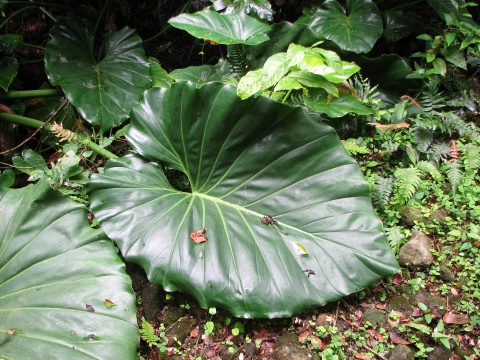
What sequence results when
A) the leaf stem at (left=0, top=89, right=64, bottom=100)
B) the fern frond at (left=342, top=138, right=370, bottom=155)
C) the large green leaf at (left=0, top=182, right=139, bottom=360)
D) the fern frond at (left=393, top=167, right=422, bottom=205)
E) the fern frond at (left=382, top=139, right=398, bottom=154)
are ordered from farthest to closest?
the leaf stem at (left=0, top=89, right=64, bottom=100) < the fern frond at (left=382, top=139, right=398, bottom=154) < the fern frond at (left=342, top=138, right=370, bottom=155) < the fern frond at (left=393, top=167, right=422, bottom=205) < the large green leaf at (left=0, top=182, right=139, bottom=360)

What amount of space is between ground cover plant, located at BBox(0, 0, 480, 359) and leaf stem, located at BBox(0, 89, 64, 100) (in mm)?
386

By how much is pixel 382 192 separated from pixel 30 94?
216 centimetres

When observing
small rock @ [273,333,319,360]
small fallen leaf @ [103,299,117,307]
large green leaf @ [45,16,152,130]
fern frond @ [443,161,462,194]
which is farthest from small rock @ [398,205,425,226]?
large green leaf @ [45,16,152,130]

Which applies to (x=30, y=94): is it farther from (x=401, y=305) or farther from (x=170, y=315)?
(x=401, y=305)

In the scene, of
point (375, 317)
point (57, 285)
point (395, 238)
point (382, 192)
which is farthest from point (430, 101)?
point (57, 285)

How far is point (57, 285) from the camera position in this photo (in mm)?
1484

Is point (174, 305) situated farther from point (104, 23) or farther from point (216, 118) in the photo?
point (104, 23)

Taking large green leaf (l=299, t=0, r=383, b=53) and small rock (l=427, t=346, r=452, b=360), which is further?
large green leaf (l=299, t=0, r=383, b=53)

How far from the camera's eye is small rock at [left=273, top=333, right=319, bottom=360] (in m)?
1.58

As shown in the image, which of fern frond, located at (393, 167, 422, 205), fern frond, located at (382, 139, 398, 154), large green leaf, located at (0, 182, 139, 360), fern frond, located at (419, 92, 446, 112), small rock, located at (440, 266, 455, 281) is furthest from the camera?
fern frond, located at (419, 92, 446, 112)

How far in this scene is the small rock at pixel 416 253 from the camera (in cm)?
180

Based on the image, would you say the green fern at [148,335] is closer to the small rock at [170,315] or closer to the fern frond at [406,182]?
the small rock at [170,315]

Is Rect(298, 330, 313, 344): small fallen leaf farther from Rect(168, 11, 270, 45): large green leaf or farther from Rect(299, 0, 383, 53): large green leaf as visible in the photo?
Rect(299, 0, 383, 53): large green leaf

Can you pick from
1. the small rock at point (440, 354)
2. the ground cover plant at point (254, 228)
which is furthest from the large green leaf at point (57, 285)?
the small rock at point (440, 354)
